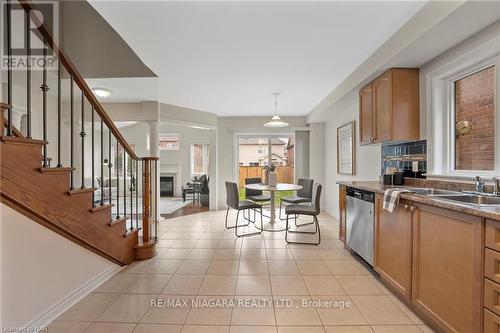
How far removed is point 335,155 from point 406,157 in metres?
2.34

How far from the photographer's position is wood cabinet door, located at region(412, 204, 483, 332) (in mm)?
1329

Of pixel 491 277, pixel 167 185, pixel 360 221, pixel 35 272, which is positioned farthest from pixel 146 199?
pixel 167 185

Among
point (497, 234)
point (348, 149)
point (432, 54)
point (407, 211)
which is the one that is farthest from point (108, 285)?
point (348, 149)

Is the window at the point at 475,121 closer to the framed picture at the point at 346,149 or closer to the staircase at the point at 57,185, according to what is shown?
the framed picture at the point at 346,149

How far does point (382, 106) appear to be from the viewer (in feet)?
8.71

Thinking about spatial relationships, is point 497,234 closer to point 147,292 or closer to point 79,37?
point 147,292

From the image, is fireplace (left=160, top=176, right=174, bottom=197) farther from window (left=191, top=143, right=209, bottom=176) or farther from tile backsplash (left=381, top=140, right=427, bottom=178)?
tile backsplash (left=381, top=140, right=427, bottom=178)

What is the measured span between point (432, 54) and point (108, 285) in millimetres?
3741

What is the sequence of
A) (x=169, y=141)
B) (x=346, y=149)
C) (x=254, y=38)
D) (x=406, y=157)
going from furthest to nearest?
(x=169, y=141), (x=346, y=149), (x=406, y=157), (x=254, y=38)

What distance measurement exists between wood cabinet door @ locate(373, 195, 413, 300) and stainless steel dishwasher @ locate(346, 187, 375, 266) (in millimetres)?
100

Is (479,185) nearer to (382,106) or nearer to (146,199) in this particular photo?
(382,106)

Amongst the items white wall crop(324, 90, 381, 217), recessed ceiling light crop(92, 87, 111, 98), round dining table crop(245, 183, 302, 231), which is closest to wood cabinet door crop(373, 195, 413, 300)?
white wall crop(324, 90, 381, 217)

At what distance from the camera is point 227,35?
2.27 meters

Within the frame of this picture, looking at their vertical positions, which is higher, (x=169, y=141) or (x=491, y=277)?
(x=169, y=141)
